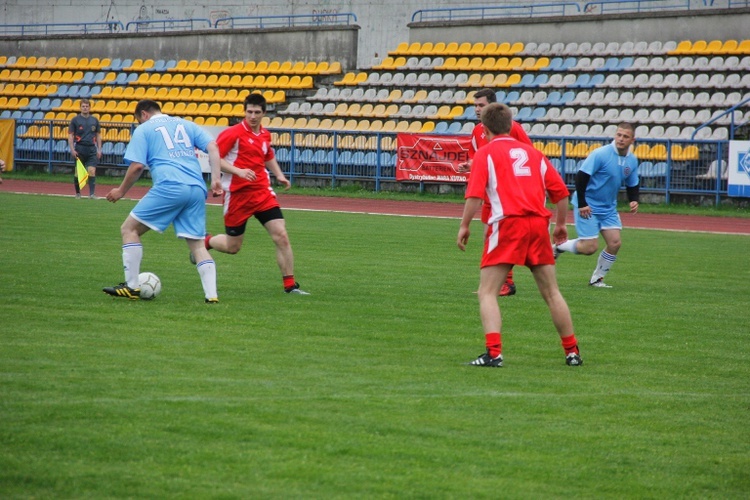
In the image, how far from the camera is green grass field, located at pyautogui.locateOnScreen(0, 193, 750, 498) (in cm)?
502

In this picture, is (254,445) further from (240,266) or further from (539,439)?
(240,266)

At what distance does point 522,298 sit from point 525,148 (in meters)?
3.99

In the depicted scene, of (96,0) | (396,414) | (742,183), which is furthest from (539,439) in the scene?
(96,0)

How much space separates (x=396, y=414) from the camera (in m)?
6.12

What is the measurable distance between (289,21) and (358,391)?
34.4 metres

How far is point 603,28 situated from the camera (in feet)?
104

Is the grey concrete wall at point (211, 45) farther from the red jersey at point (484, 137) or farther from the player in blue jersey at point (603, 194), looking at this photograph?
the red jersey at point (484, 137)

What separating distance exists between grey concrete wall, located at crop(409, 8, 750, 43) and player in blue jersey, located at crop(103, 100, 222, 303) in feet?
74.8

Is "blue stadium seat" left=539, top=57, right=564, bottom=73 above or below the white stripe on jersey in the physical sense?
above

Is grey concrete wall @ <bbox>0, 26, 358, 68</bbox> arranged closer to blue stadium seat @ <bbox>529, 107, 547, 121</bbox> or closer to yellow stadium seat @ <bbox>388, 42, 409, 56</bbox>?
yellow stadium seat @ <bbox>388, 42, 409, 56</bbox>

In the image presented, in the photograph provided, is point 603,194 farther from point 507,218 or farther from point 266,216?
point 507,218

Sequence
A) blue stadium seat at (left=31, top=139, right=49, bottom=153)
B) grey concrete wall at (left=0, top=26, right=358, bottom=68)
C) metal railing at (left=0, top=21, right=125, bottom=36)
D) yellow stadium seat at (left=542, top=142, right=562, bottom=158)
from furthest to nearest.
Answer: metal railing at (left=0, top=21, right=125, bottom=36) → grey concrete wall at (left=0, top=26, right=358, bottom=68) → blue stadium seat at (left=31, top=139, right=49, bottom=153) → yellow stadium seat at (left=542, top=142, right=562, bottom=158)

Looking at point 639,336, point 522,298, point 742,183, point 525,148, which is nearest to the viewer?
point 525,148

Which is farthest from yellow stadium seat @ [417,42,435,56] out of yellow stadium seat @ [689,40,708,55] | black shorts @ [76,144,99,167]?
black shorts @ [76,144,99,167]
